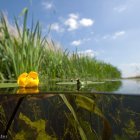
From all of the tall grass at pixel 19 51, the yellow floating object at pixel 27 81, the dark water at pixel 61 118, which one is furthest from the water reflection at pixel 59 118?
the tall grass at pixel 19 51

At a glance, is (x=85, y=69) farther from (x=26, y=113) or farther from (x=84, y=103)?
(x=84, y=103)

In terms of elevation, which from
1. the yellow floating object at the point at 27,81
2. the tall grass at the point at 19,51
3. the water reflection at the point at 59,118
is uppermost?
the tall grass at the point at 19,51

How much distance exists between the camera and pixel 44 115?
289cm

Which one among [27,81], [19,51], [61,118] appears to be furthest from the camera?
[19,51]

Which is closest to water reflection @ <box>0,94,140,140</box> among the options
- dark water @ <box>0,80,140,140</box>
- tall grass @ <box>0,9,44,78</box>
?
dark water @ <box>0,80,140,140</box>

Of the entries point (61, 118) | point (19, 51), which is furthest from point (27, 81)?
point (19, 51)

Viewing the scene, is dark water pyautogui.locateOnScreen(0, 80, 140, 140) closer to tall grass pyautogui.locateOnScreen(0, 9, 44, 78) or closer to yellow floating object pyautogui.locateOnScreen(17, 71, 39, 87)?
yellow floating object pyautogui.locateOnScreen(17, 71, 39, 87)

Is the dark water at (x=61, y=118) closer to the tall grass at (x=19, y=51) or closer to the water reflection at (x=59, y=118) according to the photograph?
the water reflection at (x=59, y=118)

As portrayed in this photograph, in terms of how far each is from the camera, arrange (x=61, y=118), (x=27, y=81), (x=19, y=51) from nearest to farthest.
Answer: (x=27, y=81) → (x=61, y=118) → (x=19, y=51)

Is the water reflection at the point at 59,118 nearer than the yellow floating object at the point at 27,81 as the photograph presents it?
No

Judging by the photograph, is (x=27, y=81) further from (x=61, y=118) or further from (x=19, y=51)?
(x=19, y=51)

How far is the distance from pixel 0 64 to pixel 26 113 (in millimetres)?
1511

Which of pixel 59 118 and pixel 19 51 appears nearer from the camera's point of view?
pixel 59 118

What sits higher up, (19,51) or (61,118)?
(19,51)
